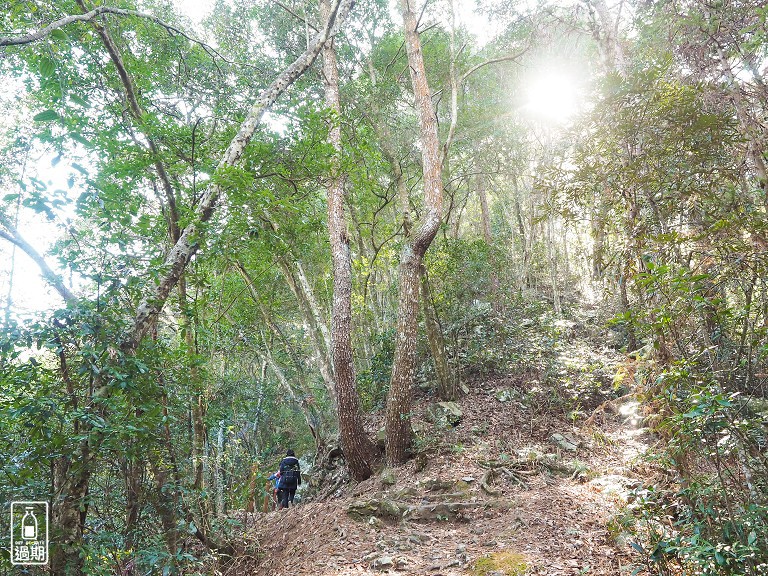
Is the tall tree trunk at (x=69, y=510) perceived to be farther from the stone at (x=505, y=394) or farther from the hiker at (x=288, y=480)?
the stone at (x=505, y=394)

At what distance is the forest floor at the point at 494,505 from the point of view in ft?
13.7

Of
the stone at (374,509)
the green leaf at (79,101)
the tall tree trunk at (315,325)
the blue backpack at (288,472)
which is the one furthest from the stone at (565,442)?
the green leaf at (79,101)

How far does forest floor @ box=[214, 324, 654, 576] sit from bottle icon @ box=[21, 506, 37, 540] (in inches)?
107

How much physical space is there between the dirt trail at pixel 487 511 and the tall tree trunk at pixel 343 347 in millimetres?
562

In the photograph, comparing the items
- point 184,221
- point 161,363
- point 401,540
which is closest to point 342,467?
point 401,540

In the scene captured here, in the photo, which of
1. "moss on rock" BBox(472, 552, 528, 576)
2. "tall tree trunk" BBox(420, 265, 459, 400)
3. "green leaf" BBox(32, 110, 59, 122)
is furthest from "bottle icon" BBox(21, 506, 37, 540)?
"tall tree trunk" BBox(420, 265, 459, 400)

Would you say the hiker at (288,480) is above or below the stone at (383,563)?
above

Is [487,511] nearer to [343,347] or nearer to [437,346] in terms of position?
[343,347]

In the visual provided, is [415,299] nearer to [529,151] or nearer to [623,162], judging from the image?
[623,162]

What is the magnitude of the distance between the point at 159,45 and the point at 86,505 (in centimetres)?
712

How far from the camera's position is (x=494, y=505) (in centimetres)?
537

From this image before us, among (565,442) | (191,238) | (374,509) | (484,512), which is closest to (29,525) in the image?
(191,238)

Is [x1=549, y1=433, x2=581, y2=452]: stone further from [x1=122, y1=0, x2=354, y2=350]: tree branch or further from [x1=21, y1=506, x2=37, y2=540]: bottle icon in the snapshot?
[x1=21, y1=506, x2=37, y2=540]: bottle icon

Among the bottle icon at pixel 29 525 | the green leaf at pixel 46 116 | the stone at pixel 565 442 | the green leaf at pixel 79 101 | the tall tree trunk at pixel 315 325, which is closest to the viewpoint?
the green leaf at pixel 46 116
